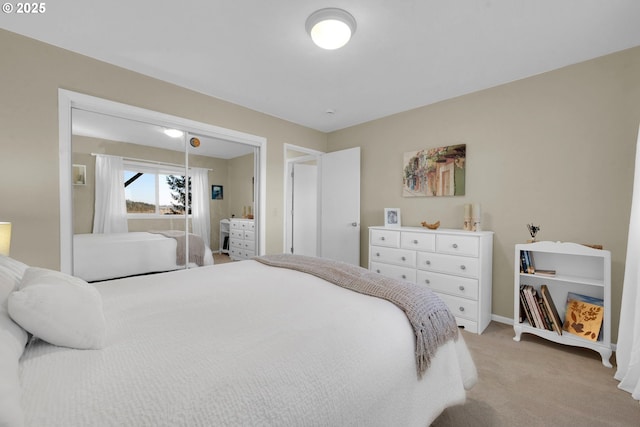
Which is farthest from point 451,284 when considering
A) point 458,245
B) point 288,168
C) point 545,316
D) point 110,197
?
point 110,197

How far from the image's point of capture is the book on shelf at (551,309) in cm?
239

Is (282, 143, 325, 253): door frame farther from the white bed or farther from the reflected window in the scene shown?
the white bed

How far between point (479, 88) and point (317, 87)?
72.8 inches

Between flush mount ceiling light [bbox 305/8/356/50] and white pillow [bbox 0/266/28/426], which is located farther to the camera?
flush mount ceiling light [bbox 305/8/356/50]

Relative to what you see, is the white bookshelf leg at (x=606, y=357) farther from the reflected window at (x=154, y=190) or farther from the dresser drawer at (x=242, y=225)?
the reflected window at (x=154, y=190)

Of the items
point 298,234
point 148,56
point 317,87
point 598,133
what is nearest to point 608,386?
point 598,133

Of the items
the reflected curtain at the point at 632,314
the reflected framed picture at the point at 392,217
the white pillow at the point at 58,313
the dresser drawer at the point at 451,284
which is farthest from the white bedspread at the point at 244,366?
the reflected framed picture at the point at 392,217

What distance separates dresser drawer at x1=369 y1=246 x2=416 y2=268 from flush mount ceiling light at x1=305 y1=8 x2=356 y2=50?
7.54ft

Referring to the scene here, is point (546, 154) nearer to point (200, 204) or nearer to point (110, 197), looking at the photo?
point (200, 204)

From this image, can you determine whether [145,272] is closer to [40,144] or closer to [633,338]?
[40,144]

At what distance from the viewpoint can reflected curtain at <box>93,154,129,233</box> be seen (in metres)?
2.61

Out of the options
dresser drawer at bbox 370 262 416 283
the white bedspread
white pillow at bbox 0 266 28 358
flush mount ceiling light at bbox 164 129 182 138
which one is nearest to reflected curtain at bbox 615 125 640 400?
the white bedspread

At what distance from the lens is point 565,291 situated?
258cm

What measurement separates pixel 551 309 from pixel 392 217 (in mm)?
1880
